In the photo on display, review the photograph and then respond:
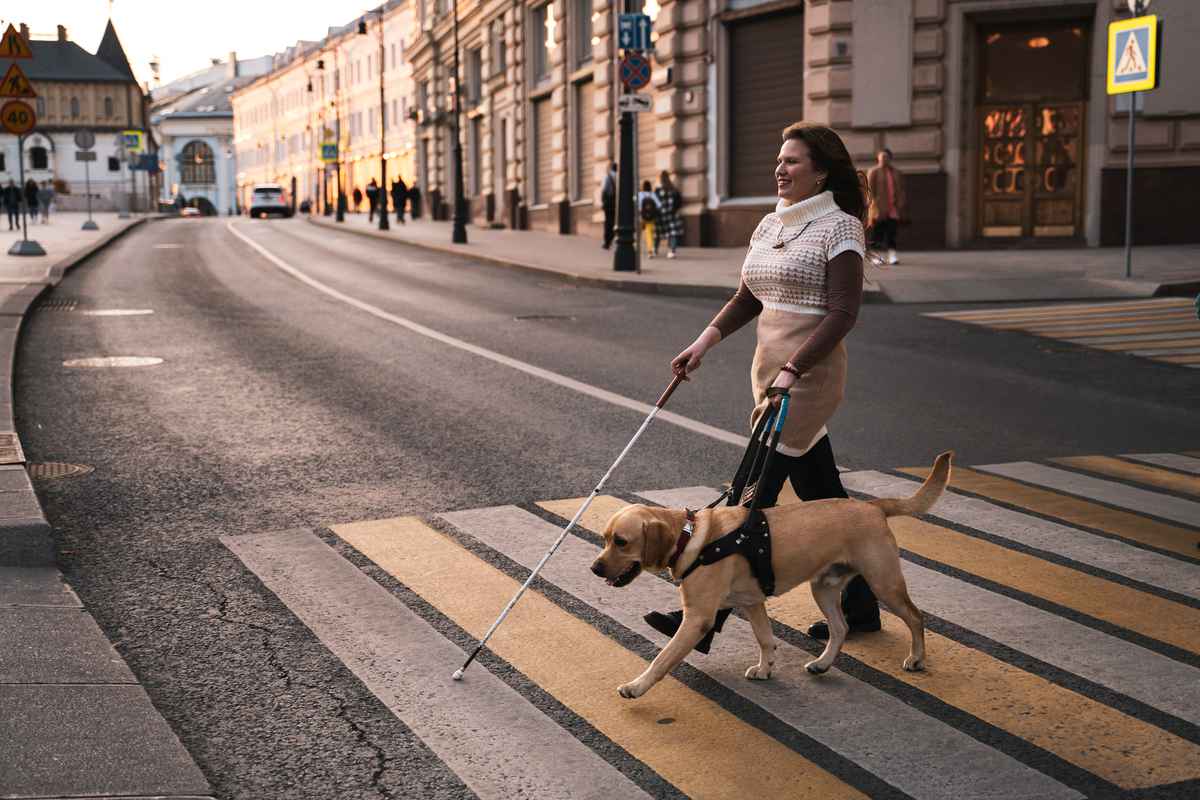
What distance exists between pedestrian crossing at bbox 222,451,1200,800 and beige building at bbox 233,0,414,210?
2237 inches

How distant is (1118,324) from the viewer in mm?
14602

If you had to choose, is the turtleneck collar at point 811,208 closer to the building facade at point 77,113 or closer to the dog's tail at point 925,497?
the dog's tail at point 925,497

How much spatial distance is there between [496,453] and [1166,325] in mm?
9014

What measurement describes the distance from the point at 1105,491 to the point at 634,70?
16.5 metres

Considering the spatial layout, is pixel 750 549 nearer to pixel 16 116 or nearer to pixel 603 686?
pixel 603 686

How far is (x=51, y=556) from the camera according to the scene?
5844 millimetres

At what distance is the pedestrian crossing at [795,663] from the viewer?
3.80 metres

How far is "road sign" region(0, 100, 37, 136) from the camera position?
21.8 metres

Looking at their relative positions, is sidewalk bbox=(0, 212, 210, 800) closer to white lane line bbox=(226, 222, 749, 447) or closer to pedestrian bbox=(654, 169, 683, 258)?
white lane line bbox=(226, 222, 749, 447)

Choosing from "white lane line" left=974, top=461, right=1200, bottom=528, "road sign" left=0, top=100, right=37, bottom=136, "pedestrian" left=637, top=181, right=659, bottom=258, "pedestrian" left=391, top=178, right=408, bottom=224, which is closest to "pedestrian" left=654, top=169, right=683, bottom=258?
"pedestrian" left=637, top=181, right=659, bottom=258

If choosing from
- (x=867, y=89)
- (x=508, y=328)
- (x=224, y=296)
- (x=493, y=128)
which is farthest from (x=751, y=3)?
(x=493, y=128)

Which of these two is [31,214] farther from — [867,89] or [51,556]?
[51,556]

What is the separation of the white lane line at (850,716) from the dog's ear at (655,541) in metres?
0.48

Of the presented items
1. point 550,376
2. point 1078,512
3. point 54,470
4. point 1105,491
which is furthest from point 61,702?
point 550,376
